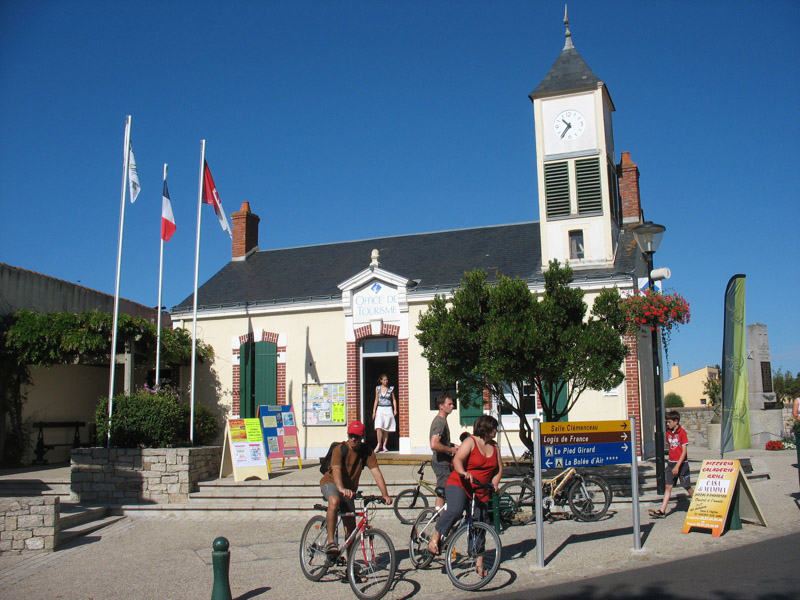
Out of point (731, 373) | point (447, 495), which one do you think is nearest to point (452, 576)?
point (447, 495)

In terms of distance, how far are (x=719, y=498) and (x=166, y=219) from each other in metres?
11.8

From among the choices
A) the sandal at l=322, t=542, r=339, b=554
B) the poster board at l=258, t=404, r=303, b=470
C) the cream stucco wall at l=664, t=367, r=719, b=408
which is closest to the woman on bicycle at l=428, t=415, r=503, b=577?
the sandal at l=322, t=542, r=339, b=554

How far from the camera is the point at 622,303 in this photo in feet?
36.5

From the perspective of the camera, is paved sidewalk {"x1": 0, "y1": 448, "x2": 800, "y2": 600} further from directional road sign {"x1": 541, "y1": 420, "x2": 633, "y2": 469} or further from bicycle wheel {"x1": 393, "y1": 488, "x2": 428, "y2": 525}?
directional road sign {"x1": 541, "y1": 420, "x2": 633, "y2": 469}

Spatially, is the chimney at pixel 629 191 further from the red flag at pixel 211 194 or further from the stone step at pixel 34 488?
the stone step at pixel 34 488

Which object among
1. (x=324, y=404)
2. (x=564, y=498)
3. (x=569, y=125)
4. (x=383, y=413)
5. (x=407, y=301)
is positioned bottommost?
(x=564, y=498)

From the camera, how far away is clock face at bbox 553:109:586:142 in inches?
656

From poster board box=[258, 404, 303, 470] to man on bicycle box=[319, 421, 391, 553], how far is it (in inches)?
241

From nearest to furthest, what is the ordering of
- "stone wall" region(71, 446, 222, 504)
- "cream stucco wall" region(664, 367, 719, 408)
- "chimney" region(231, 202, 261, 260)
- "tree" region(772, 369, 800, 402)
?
"stone wall" region(71, 446, 222, 504), "chimney" region(231, 202, 261, 260), "tree" region(772, 369, 800, 402), "cream stucco wall" region(664, 367, 719, 408)

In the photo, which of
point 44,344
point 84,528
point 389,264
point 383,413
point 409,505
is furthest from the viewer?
point 389,264

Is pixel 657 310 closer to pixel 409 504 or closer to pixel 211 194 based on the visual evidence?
pixel 409 504

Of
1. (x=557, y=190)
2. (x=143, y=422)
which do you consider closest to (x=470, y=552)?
(x=143, y=422)

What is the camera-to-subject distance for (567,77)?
671 inches

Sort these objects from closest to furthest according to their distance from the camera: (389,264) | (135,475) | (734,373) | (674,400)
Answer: (135,475) < (734,373) < (389,264) < (674,400)
